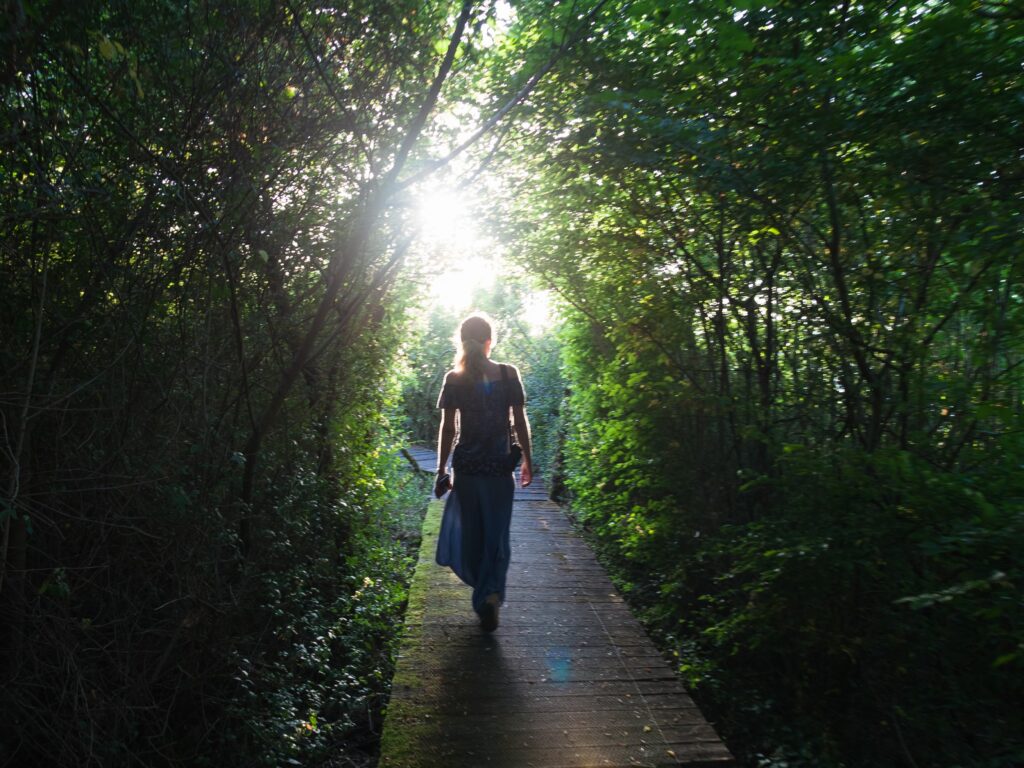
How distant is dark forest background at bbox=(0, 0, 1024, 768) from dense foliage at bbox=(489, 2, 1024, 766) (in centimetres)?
2

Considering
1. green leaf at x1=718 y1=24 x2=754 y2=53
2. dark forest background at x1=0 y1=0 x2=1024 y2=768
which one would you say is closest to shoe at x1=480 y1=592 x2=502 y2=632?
dark forest background at x1=0 y1=0 x2=1024 y2=768

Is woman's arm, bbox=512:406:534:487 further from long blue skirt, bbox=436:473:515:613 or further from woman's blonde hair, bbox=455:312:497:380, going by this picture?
woman's blonde hair, bbox=455:312:497:380

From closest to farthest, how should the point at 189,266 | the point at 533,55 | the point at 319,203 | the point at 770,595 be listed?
the point at 189,266 < the point at 770,595 < the point at 319,203 < the point at 533,55

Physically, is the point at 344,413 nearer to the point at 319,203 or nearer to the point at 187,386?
the point at 319,203

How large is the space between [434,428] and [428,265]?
16360mm

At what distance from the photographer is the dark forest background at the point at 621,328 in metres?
3.17

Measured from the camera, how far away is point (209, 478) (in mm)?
3803

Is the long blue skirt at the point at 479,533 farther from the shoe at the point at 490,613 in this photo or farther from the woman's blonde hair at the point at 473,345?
the woman's blonde hair at the point at 473,345

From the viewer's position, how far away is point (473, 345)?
500cm

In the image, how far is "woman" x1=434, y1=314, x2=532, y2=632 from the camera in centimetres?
487

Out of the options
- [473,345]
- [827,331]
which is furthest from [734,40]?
[473,345]

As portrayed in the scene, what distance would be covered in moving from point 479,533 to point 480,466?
17.9 inches

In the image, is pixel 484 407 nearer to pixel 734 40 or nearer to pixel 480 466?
pixel 480 466

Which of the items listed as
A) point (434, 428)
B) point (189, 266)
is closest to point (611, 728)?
point (189, 266)
